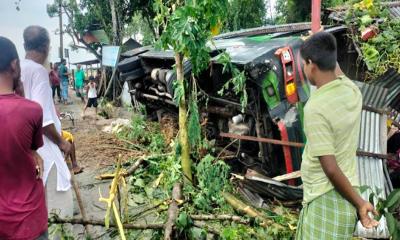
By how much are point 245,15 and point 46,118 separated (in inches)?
737

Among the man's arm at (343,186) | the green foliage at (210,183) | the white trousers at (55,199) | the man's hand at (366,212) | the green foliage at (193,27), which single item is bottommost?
the green foliage at (210,183)

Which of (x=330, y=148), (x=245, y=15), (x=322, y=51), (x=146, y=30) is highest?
(x=146, y=30)

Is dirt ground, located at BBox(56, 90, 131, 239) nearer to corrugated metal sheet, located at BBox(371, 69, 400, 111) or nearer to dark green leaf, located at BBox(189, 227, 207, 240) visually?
dark green leaf, located at BBox(189, 227, 207, 240)

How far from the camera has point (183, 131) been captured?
213 inches

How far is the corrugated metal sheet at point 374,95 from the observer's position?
16.6ft

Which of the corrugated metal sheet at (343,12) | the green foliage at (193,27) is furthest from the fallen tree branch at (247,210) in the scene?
the corrugated metal sheet at (343,12)

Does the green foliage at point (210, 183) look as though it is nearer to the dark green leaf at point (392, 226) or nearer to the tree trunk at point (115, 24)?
the dark green leaf at point (392, 226)

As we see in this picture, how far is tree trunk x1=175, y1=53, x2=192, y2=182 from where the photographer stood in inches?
209

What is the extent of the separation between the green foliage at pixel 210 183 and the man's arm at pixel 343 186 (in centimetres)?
278

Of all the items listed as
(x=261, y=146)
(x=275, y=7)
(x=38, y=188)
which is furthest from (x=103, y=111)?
(x=275, y=7)

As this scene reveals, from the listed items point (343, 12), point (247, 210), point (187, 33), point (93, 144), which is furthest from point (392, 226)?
point (93, 144)

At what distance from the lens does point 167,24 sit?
5.18 m

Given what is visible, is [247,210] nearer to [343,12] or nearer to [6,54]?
[6,54]

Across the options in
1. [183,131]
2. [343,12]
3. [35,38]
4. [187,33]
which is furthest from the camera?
[343,12]
